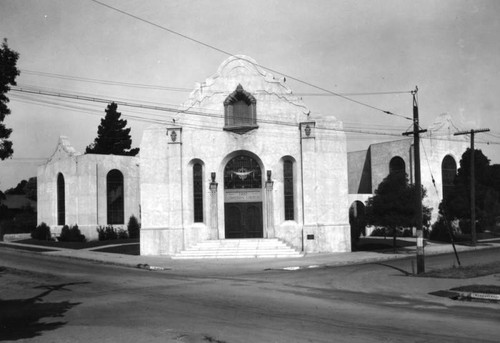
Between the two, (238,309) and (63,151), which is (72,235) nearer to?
(63,151)

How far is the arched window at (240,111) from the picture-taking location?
35.3 metres

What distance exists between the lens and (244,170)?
3616cm

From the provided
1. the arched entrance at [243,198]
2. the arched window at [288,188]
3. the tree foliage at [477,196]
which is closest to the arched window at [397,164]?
the tree foliage at [477,196]

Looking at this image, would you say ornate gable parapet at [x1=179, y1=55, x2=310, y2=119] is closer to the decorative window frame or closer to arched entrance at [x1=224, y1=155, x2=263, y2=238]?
the decorative window frame

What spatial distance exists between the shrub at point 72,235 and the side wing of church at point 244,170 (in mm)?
13067

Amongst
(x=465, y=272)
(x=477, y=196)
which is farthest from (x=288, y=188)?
(x=477, y=196)

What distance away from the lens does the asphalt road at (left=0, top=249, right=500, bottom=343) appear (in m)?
10.5

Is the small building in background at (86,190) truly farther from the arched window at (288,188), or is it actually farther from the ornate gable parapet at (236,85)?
the arched window at (288,188)

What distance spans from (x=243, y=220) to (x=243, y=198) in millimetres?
1426

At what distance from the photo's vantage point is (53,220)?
49.1 metres

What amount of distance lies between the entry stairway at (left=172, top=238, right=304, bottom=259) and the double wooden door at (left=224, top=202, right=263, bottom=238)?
0.91 metres

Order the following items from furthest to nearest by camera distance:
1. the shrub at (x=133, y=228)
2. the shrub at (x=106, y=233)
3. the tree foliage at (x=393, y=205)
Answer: the shrub at (x=133, y=228)
the shrub at (x=106, y=233)
the tree foliage at (x=393, y=205)

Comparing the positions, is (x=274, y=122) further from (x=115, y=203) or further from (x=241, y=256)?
(x=115, y=203)

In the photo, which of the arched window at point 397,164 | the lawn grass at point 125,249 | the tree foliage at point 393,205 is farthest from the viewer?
the arched window at point 397,164
